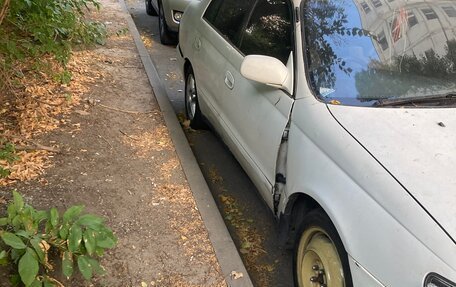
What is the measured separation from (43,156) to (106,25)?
4.36m

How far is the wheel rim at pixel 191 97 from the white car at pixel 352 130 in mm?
1141

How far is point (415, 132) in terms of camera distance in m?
2.48

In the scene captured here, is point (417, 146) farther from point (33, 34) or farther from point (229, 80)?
point (33, 34)

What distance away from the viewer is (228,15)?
170 inches

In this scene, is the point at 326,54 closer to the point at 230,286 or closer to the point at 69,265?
the point at 230,286

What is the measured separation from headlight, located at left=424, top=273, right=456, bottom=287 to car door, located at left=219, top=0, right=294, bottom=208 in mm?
1294

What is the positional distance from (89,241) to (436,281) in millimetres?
1682

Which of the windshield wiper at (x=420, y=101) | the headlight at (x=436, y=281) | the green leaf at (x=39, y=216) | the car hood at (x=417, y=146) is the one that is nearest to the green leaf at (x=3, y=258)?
the green leaf at (x=39, y=216)

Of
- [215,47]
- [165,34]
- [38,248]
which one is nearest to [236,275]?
[38,248]

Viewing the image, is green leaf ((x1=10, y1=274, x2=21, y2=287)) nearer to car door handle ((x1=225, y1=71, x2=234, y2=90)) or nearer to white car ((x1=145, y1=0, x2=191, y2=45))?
car door handle ((x1=225, y1=71, x2=234, y2=90))

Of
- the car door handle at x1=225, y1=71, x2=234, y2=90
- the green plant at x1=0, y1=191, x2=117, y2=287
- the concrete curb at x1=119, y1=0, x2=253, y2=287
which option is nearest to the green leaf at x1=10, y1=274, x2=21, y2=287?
the green plant at x1=0, y1=191, x2=117, y2=287

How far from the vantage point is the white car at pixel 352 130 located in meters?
2.10

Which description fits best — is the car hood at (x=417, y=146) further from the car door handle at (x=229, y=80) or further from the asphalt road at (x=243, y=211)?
the car door handle at (x=229, y=80)

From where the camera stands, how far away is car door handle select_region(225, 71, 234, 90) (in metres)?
3.81
